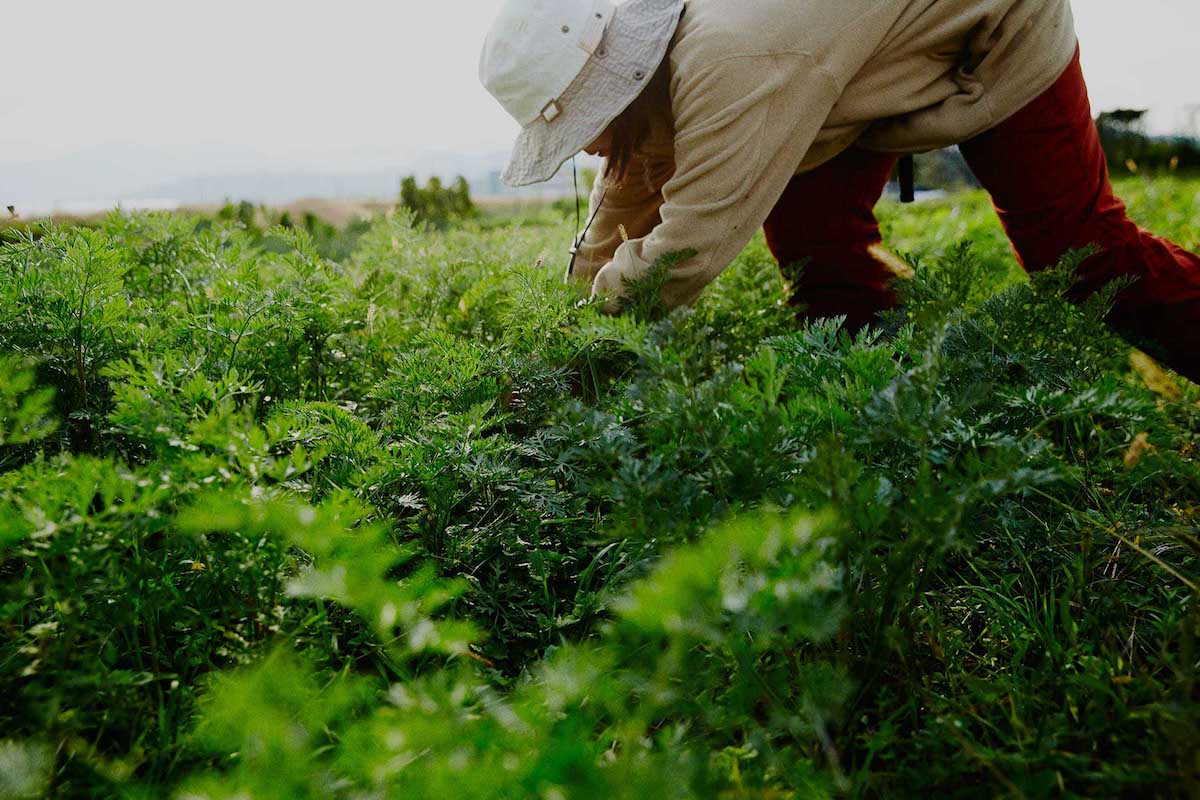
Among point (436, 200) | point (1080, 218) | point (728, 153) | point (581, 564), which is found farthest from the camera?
point (436, 200)

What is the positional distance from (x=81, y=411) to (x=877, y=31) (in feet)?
6.86

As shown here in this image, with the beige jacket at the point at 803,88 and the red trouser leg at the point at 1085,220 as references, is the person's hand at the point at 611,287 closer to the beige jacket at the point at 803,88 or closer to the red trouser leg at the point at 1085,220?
the beige jacket at the point at 803,88

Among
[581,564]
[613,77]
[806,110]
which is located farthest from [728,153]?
[581,564]

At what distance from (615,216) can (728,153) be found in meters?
0.76

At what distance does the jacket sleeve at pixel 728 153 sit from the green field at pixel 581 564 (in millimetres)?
210

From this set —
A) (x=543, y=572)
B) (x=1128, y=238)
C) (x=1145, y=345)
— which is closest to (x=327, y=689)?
(x=543, y=572)

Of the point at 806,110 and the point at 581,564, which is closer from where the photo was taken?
the point at 581,564

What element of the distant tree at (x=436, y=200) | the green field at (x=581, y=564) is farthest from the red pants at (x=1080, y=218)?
the distant tree at (x=436, y=200)

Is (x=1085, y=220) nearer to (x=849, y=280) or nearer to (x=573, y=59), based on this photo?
(x=849, y=280)

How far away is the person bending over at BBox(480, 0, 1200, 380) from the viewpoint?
6.70 feet

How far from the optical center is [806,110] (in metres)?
2.06

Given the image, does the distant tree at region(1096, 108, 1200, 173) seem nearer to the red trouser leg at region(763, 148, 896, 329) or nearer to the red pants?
the red trouser leg at region(763, 148, 896, 329)

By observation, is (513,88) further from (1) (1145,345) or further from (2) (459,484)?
(1) (1145,345)

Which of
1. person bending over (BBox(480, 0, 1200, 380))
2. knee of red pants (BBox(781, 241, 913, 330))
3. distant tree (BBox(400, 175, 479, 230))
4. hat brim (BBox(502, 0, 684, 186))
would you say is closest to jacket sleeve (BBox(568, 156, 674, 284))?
person bending over (BBox(480, 0, 1200, 380))
